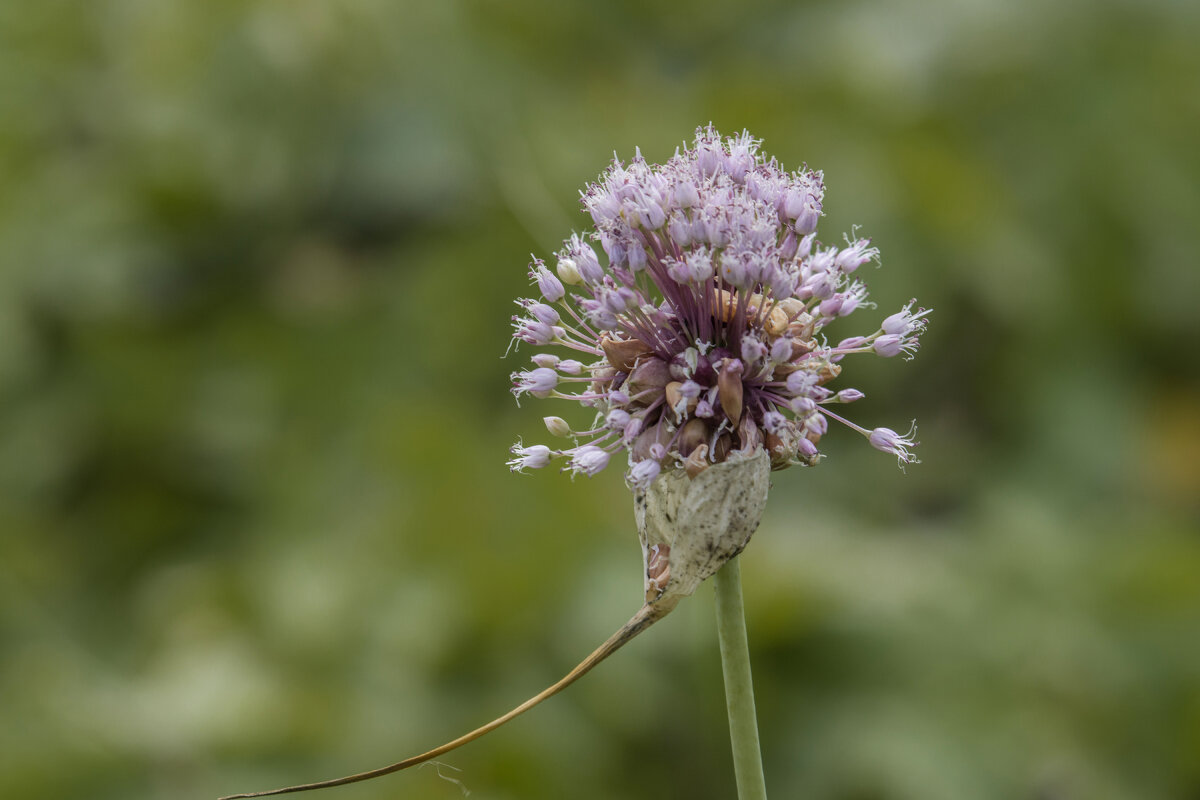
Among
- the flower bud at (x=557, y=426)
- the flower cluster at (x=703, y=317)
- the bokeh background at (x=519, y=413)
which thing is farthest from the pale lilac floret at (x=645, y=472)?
the bokeh background at (x=519, y=413)

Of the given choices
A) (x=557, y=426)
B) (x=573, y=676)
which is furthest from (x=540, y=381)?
(x=573, y=676)

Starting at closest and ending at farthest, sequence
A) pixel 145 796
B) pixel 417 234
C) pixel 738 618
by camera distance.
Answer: pixel 738 618, pixel 145 796, pixel 417 234

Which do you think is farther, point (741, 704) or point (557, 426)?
point (557, 426)

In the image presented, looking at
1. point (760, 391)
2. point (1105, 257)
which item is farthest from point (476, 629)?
point (1105, 257)

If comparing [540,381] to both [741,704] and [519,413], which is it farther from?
[519,413]

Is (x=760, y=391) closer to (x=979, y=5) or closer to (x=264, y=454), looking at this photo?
(x=264, y=454)

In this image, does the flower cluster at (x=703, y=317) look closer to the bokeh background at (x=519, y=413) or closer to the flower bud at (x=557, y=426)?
the flower bud at (x=557, y=426)
